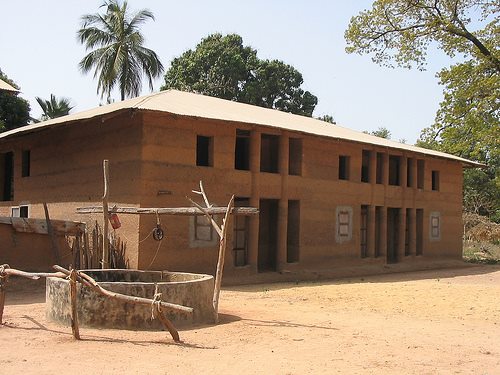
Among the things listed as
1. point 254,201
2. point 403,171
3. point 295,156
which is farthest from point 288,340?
point 403,171

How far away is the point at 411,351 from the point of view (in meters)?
7.97

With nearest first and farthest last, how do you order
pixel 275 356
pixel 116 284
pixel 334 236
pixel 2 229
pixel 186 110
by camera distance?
pixel 275 356, pixel 116 284, pixel 2 229, pixel 186 110, pixel 334 236

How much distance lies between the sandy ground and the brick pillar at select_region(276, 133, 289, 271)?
3.43 meters

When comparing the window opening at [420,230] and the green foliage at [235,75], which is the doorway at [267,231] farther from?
the green foliage at [235,75]

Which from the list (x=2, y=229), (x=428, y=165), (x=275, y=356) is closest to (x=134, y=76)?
(x=428, y=165)

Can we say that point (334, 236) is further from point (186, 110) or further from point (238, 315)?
point (238, 315)

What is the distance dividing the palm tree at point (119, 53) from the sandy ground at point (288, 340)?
18822 mm

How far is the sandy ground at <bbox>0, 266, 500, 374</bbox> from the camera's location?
693cm

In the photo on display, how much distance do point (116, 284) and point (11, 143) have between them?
1279cm

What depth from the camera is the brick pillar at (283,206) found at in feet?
56.1

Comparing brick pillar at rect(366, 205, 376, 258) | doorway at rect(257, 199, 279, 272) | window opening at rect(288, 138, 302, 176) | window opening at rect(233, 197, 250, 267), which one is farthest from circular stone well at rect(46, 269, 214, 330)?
brick pillar at rect(366, 205, 376, 258)

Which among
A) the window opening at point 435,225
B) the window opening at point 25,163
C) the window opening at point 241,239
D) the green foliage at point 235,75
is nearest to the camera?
the window opening at point 241,239

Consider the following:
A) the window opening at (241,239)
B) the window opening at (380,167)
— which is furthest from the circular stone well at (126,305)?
the window opening at (380,167)

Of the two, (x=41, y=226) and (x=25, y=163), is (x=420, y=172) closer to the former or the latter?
(x=25, y=163)
